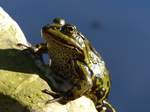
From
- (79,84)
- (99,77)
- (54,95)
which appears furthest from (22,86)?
(99,77)

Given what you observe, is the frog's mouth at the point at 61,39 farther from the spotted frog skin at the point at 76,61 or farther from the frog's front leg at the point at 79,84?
the frog's front leg at the point at 79,84

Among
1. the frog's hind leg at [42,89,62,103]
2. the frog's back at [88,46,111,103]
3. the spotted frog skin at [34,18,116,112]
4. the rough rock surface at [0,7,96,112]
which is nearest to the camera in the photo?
the rough rock surface at [0,7,96,112]

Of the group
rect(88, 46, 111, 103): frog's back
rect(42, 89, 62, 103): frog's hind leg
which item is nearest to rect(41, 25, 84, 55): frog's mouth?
rect(88, 46, 111, 103): frog's back

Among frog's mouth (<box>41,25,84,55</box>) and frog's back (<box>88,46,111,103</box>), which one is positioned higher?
frog's mouth (<box>41,25,84,55</box>)

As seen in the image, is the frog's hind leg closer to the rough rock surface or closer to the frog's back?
the rough rock surface

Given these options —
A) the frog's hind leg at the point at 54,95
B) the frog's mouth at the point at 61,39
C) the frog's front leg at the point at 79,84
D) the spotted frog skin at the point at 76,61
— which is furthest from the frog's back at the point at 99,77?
the frog's hind leg at the point at 54,95

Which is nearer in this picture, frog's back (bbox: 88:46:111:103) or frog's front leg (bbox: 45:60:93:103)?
frog's front leg (bbox: 45:60:93:103)

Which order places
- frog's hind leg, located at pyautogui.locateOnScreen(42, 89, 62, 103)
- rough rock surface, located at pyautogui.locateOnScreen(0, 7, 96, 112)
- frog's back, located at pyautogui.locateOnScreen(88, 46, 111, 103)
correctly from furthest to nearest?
frog's back, located at pyautogui.locateOnScreen(88, 46, 111, 103) → frog's hind leg, located at pyautogui.locateOnScreen(42, 89, 62, 103) → rough rock surface, located at pyautogui.locateOnScreen(0, 7, 96, 112)
